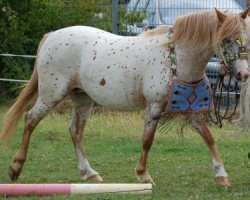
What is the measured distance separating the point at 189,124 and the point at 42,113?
1.55 metres

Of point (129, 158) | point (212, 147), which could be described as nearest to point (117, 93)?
point (212, 147)

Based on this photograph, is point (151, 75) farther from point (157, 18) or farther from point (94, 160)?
point (157, 18)

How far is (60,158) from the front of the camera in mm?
10398

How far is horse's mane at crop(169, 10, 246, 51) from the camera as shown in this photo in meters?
7.82

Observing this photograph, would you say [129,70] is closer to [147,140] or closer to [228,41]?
[147,140]

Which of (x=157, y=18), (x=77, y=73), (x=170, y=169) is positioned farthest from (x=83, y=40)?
(x=157, y=18)

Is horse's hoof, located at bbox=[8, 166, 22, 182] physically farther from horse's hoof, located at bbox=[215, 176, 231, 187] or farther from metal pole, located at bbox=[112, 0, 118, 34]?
metal pole, located at bbox=[112, 0, 118, 34]

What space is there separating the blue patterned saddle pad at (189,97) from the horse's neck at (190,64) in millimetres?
70

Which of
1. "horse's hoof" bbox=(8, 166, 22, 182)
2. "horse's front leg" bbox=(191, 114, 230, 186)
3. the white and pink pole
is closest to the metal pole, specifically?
"horse's hoof" bbox=(8, 166, 22, 182)

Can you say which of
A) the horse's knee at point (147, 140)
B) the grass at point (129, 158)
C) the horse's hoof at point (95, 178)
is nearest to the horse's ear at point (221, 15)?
the horse's knee at point (147, 140)

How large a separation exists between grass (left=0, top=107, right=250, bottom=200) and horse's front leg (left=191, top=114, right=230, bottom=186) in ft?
0.31

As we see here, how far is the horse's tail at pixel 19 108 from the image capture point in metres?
9.12

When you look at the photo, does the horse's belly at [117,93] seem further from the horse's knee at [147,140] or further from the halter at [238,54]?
the halter at [238,54]

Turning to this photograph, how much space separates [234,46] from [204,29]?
0.39m
